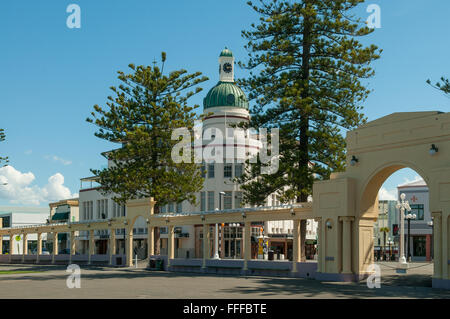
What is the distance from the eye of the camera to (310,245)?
240 ft

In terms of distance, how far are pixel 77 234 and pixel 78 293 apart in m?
64.3

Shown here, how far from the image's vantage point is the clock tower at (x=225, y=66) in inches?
2579

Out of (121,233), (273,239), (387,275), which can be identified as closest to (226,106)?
(273,239)

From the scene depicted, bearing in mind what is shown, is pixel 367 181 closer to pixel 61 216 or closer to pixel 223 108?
pixel 223 108

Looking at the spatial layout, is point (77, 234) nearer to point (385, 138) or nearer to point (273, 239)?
point (273, 239)

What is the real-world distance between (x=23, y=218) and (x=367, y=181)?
10107 cm

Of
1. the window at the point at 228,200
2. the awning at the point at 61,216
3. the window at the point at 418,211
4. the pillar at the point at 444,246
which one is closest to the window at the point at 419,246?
the window at the point at 418,211

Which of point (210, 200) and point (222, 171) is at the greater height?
point (222, 171)

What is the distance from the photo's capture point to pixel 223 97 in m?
62.4

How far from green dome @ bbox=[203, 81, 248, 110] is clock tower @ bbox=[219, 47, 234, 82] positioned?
1502mm

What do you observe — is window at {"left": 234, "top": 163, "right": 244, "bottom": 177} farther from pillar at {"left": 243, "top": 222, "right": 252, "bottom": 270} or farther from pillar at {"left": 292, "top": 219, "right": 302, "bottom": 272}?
pillar at {"left": 292, "top": 219, "right": 302, "bottom": 272}

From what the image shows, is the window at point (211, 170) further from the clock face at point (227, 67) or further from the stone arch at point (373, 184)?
the stone arch at point (373, 184)

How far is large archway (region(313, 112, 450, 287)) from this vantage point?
857 inches

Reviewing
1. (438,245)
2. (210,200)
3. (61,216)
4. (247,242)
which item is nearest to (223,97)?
(210,200)
